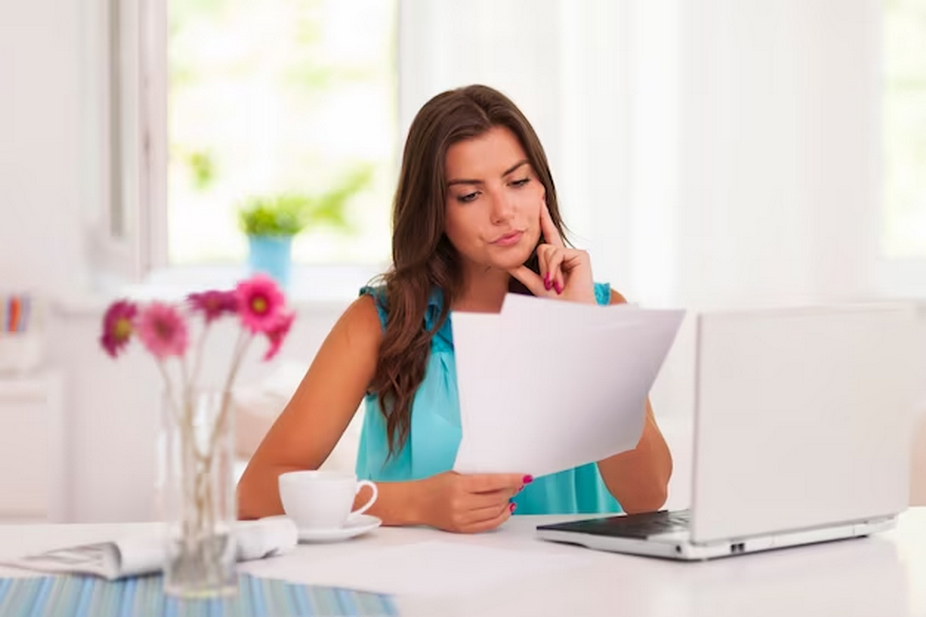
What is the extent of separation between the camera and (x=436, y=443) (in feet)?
7.09

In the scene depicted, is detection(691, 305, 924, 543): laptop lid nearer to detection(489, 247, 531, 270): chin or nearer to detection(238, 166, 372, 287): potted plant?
detection(489, 247, 531, 270): chin

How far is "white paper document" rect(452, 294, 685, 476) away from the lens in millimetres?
1576

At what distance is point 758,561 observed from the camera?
1551mm

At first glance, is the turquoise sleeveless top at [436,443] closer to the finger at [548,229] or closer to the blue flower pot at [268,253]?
the finger at [548,229]

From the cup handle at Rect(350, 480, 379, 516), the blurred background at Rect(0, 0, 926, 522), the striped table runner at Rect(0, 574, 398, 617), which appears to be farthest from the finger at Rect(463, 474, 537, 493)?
the blurred background at Rect(0, 0, 926, 522)

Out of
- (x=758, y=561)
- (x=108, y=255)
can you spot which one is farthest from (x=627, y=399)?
(x=108, y=255)

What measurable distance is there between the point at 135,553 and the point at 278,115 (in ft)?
10.8

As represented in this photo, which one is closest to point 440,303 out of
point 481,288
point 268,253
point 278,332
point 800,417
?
point 481,288

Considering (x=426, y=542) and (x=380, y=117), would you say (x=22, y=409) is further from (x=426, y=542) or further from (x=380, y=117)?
(x=426, y=542)

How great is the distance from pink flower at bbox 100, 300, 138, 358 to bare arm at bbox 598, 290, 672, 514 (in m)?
0.97

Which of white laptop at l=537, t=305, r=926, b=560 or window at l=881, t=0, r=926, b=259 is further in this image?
window at l=881, t=0, r=926, b=259

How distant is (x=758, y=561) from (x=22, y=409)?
2.49 m

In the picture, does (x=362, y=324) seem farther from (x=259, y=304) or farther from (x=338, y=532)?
(x=259, y=304)

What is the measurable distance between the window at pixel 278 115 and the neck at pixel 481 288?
2.20m
